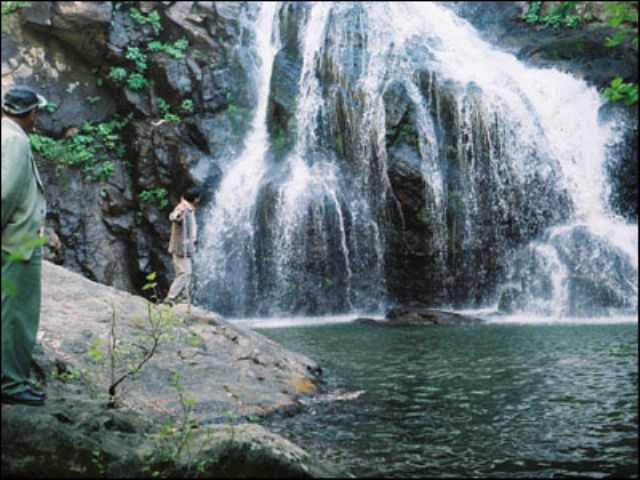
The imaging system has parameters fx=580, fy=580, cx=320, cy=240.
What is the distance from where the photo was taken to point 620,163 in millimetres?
17391

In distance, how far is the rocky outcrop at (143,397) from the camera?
2676 millimetres

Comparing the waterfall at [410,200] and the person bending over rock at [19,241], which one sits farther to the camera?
the waterfall at [410,200]

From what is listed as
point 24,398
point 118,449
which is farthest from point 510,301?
point 24,398

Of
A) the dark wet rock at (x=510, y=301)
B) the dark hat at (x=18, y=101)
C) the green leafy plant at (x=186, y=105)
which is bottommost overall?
the dark wet rock at (x=510, y=301)

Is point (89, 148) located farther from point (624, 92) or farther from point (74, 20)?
point (624, 92)

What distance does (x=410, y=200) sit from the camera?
54.9 feet

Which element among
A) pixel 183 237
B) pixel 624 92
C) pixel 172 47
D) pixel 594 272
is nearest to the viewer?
pixel 624 92

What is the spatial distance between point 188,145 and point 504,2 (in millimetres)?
14727

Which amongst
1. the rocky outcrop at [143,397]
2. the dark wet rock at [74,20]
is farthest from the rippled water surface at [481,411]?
the dark wet rock at [74,20]

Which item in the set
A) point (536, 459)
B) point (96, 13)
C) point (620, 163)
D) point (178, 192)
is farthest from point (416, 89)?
point (536, 459)

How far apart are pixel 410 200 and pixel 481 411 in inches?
473

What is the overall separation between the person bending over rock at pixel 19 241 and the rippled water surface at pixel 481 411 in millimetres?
2087

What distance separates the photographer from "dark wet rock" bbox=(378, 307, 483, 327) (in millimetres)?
12789

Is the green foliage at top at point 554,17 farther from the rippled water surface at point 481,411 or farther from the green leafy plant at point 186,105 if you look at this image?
the rippled water surface at point 481,411
